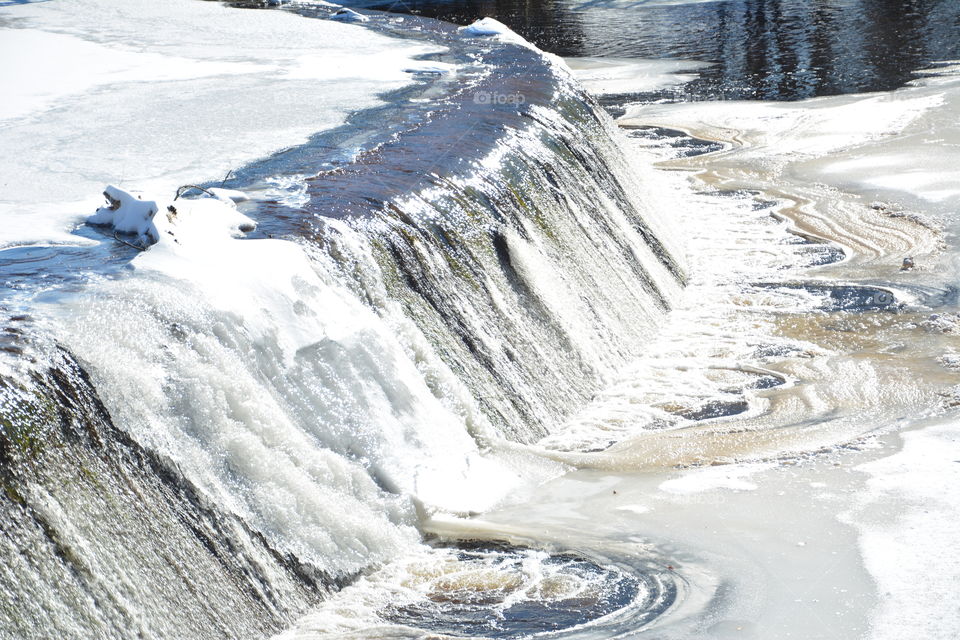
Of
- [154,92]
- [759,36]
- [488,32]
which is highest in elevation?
[488,32]

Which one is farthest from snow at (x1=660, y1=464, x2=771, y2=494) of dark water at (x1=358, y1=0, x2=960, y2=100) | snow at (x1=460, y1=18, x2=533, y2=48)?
dark water at (x1=358, y1=0, x2=960, y2=100)

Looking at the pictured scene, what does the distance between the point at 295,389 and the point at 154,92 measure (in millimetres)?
6146

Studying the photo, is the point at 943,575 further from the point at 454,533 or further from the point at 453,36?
the point at 453,36

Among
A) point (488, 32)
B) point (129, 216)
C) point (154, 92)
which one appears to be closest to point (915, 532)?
point (129, 216)

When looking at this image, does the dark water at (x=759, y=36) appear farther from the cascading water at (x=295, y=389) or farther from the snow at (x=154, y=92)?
the cascading water at (x=295, y=389)

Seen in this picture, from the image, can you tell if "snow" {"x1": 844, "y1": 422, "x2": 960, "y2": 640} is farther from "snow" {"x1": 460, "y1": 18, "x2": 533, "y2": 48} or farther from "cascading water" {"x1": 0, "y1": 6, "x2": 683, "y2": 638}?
"snow" {"x1": 460, "y1": 18, "x2": 533, "y2": 48}

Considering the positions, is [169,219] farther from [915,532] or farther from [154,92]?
[154,92]

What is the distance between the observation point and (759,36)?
22.0 meters

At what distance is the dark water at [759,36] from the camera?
17.2m

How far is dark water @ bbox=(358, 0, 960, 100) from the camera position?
1722 centimetres

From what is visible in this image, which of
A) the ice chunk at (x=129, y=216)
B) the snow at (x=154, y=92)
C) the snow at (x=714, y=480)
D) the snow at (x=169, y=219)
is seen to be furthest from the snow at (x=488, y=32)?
the snow at (x=714, y=480)

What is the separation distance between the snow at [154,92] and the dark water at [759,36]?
634 centimetres

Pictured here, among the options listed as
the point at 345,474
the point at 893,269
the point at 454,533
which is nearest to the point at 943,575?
the point at 454,533

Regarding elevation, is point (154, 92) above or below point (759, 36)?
below
